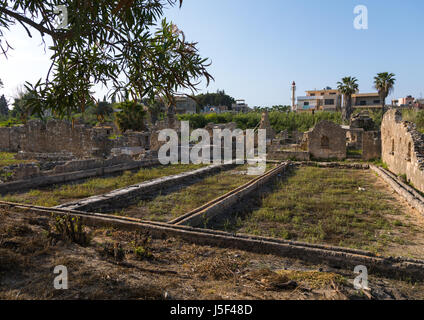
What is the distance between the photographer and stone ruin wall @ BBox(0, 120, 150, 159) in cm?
2055

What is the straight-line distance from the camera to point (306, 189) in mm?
10719

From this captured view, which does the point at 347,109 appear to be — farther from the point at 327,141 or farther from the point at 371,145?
the point at 371,145

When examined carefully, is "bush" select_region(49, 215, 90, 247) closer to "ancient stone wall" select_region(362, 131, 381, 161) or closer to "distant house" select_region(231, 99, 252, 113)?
"ancient stone wall" select_region(362, 131, 381, 161)

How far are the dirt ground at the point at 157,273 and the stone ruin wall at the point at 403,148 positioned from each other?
8.29 m

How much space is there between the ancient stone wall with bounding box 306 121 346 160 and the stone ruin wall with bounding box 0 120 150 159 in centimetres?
1258

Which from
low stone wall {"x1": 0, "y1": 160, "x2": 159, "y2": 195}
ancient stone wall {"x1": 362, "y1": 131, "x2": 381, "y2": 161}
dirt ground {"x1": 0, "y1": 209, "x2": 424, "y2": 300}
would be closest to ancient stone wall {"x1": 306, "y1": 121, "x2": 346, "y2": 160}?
ancient stone wall {"x1": 362, "y1": 131, "x2": 381, "y2": 161}

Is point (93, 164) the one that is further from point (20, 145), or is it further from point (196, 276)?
point (20, 145)

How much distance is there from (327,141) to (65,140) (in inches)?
711

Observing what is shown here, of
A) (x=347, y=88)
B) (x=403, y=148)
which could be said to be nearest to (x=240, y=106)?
(x=347, y=88)

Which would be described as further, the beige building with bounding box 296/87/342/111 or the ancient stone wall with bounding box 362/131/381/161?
the beige building with bounding box 296/87/342/111

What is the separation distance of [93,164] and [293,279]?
11041 mm

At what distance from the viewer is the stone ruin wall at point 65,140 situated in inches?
809

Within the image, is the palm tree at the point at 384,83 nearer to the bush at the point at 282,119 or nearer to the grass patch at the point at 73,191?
the bush at the point at 282,119

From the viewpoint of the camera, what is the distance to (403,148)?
43.8 feet
